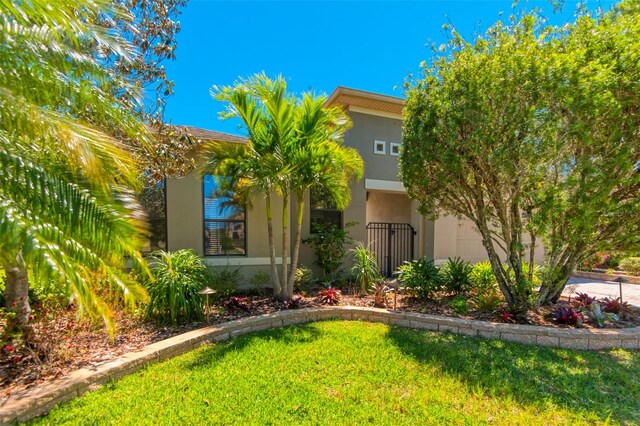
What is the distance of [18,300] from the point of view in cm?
399

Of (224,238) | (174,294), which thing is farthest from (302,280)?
(174,294)

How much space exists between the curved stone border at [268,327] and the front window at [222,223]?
3.21m

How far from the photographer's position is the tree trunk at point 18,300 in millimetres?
3830

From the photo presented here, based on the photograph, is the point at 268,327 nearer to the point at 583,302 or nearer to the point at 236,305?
the point at 236,305

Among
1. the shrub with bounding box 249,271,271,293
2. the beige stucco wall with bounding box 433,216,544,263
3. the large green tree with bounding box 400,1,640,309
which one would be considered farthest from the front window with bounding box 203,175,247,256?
the beige stucco wall with bounding box 433,216,544,263

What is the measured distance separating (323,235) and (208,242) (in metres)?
3.21

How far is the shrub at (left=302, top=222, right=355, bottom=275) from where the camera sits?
8719mm

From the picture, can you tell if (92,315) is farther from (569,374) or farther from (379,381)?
(569,374)

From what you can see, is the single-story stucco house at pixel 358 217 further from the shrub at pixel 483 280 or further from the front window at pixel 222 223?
the shrub at pixel 483 280

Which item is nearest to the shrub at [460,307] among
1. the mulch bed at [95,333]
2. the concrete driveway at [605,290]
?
the mulch bed at [95,333]

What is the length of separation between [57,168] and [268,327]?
404 cm

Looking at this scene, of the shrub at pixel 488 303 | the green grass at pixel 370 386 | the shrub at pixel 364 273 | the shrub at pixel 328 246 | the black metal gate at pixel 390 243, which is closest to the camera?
the green grass at pixel 370 386

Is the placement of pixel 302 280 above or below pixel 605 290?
above

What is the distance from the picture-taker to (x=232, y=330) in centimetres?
514
